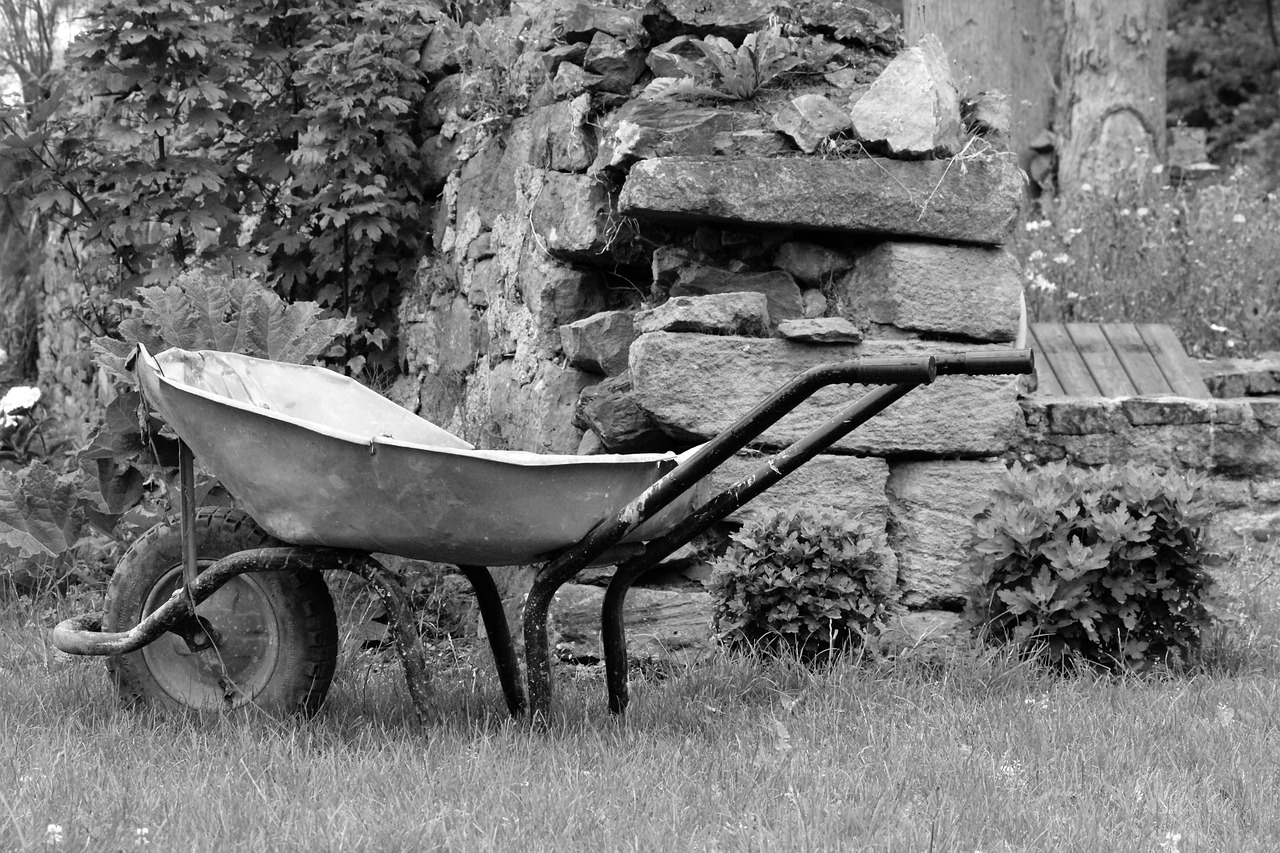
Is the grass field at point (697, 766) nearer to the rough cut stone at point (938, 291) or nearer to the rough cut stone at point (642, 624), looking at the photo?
the rough cut stone at point (642, 624)

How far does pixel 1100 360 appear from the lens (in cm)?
488

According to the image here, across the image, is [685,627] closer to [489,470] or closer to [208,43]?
[489,470]

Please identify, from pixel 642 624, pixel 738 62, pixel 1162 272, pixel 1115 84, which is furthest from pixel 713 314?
pixel 1115 84

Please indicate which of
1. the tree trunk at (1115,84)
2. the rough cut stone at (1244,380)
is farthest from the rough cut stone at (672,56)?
the tree trunk at (1115,84)

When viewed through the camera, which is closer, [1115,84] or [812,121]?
[812,121]

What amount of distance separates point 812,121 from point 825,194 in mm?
230

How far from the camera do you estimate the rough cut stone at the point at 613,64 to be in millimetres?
3693

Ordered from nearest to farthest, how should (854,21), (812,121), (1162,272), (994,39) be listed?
(812,121), (854,21), (1162,272), (994,39)

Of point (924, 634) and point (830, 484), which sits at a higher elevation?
point (830, 484)

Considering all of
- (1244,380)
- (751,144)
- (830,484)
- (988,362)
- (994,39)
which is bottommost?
(830,484)

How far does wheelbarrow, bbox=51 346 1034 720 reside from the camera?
7.34ft

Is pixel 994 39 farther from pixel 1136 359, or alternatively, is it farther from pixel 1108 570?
pixel 1108 570

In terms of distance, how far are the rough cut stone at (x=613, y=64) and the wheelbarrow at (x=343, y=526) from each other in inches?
56.5

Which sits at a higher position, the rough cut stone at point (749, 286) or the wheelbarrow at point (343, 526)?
the rough cut stone at point (749, 286)
